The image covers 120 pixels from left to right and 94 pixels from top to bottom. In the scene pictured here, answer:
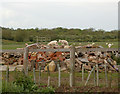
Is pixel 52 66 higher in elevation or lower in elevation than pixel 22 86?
higher

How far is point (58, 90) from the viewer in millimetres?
5055

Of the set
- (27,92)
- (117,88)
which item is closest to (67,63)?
(117,88)

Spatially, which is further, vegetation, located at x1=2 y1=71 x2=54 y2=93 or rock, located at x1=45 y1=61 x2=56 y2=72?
rock, located at x1=45 y1=61 x2=56 y2=72

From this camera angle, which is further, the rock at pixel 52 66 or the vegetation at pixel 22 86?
the rock at pixel 52 66

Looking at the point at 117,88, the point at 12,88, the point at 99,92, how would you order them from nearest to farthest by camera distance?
the point at 12,88
the point at 99,92
the point at 117,88

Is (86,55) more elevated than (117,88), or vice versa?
(86,55)

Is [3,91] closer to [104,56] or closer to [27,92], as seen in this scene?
[27,92]

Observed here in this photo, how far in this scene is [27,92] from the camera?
4.57 m

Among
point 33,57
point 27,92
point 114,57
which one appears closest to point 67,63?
point 33,57

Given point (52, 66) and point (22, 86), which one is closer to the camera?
point (22, 86)

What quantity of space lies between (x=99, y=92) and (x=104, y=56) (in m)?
6.98

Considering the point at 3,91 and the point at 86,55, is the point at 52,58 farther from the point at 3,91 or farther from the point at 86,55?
the point at 3,91

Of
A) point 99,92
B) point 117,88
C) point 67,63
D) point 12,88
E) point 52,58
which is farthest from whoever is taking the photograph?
point 52,58

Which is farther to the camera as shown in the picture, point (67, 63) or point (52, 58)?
point (52, 58)
